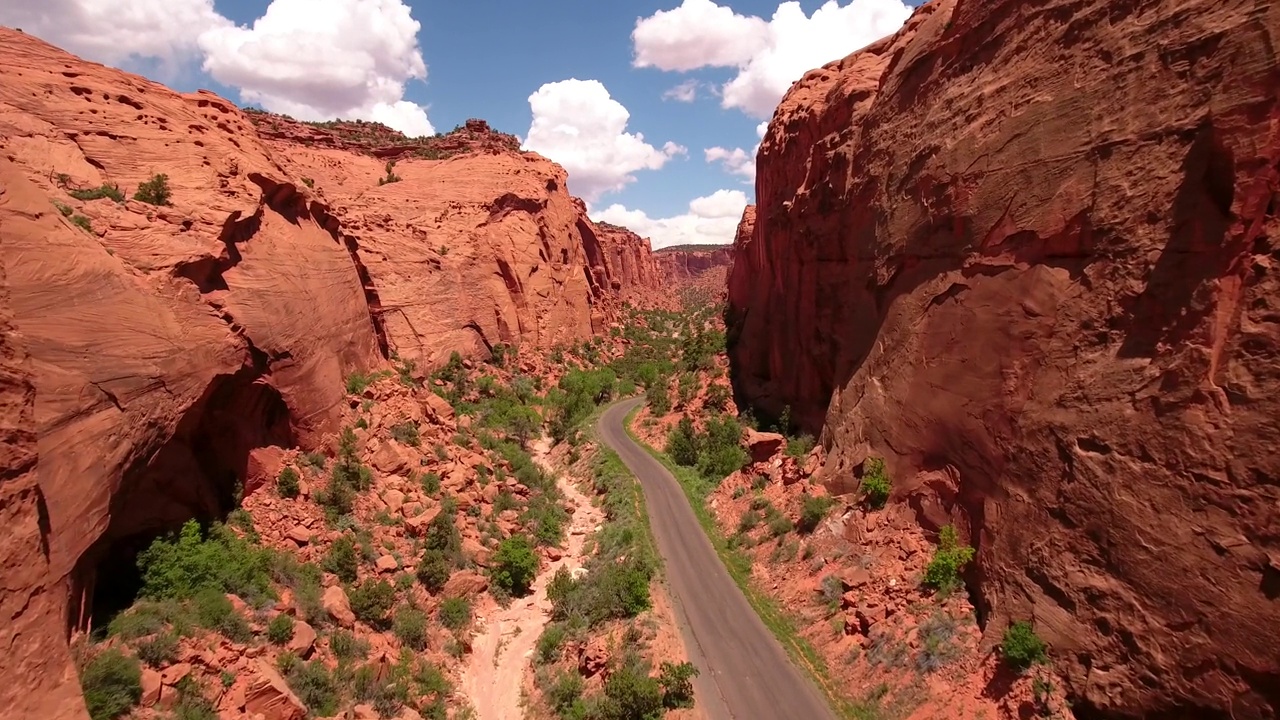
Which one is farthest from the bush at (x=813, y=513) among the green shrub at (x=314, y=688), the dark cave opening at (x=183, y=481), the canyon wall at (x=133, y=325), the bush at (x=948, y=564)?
the dark cave opening at (x=183, y=481)

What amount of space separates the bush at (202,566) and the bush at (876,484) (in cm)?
1987

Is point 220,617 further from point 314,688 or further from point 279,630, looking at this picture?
point 314,688

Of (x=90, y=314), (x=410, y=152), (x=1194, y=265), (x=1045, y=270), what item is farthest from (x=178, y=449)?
(x=410, y=152)

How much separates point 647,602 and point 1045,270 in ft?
54.4

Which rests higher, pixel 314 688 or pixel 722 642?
pixel 314 688

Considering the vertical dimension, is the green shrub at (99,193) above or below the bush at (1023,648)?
above

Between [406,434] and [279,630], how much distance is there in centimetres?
1252

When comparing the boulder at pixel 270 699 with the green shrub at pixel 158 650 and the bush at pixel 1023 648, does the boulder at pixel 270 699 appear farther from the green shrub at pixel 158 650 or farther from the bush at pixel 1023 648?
the bush at pixel 1023 648

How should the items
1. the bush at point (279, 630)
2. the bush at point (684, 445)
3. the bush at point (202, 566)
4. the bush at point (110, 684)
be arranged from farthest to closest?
the bush at point (684, 445) → the bush at point (279, 630) → the bush at point (202, 566) → the bush at point (110, 684)

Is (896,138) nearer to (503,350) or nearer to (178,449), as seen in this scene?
(178,449)

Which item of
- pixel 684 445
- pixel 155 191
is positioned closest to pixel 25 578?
Answer: pixel 155 191

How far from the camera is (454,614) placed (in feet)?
69.2

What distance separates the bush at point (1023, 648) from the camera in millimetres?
14633

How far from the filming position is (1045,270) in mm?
16875
